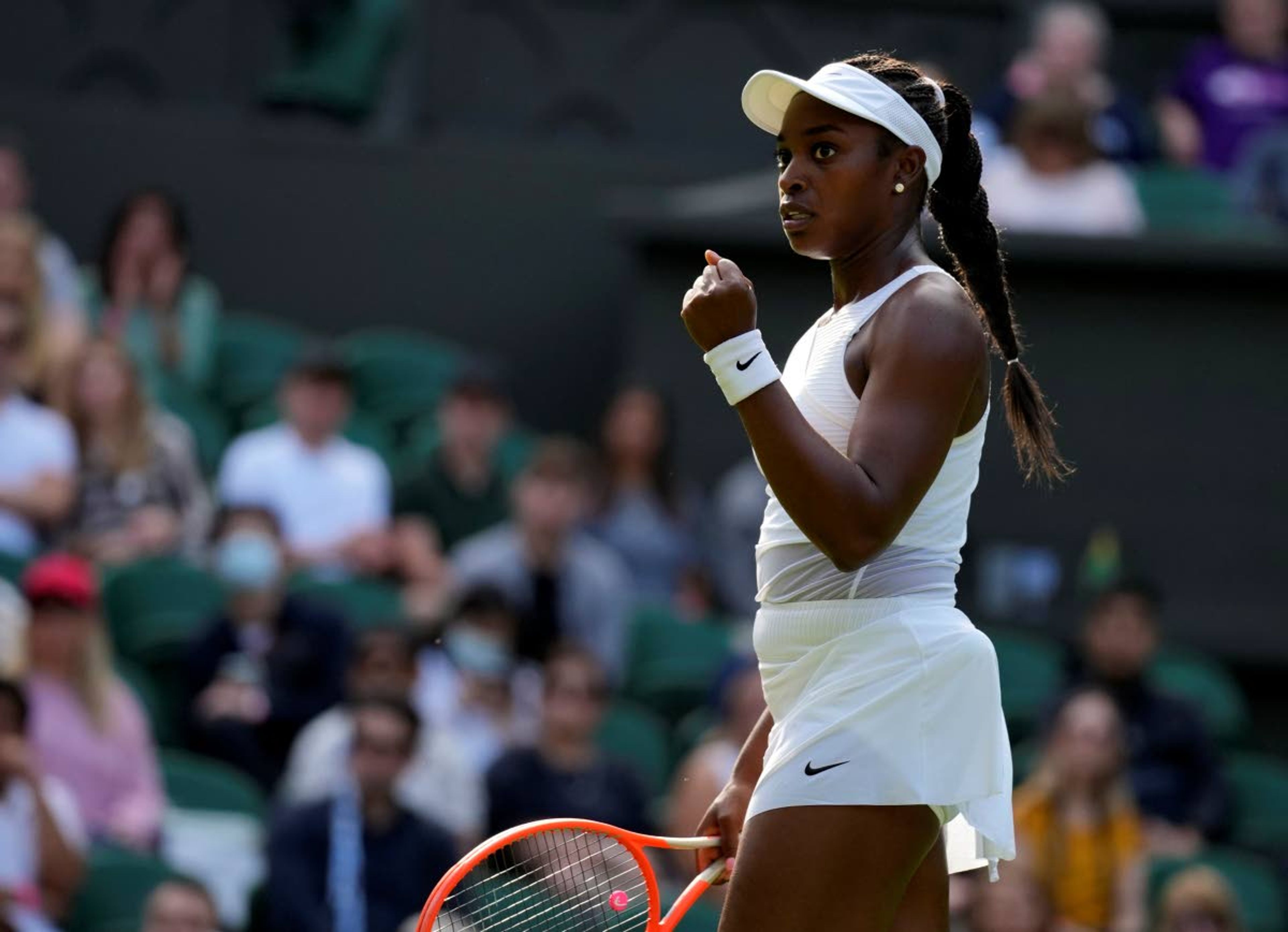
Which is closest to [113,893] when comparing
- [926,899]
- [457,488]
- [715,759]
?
[715,759]

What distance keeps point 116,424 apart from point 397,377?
1.99 meters

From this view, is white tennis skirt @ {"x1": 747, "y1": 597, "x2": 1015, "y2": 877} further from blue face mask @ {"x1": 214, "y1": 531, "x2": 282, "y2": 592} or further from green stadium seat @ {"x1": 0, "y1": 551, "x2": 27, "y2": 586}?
green stadium seat @ {"x1": 0, "y1": 551, "x2": 27, "y2": 586}

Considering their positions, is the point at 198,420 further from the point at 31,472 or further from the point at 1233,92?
the point at 1233,92

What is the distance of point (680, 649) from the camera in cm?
805

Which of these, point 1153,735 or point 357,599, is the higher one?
point 357,599

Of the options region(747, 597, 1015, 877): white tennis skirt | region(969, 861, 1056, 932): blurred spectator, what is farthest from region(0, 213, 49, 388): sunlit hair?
region(747, 597, 1015, 877): white tennis skirt

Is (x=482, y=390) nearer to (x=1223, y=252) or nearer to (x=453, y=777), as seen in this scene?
(x=453, y=777)

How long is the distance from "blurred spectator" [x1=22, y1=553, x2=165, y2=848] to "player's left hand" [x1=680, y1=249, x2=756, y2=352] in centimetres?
386

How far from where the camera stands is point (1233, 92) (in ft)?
32.9

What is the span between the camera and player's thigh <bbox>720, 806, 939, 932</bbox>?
313cm

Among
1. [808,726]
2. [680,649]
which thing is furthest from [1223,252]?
[808,726]

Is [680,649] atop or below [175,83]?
below

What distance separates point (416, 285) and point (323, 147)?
74 centimetres

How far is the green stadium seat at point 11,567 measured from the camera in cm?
713
